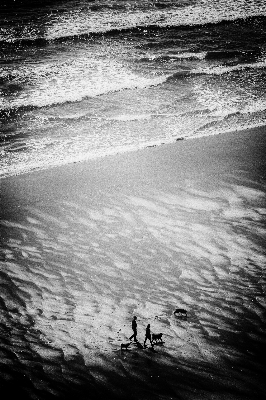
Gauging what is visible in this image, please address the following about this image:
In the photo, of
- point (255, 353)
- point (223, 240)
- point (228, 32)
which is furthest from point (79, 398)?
point (228, 32)

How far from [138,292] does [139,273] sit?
0.45 feet

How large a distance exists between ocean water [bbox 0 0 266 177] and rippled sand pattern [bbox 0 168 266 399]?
0.75 metres

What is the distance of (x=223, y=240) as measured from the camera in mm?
2102

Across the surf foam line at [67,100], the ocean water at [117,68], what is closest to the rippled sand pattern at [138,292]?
the ocean water at [117,68]

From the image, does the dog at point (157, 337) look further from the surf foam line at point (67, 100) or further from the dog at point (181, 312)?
the surf foam line at point (67, 100)

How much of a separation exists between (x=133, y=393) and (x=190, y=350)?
455 mm

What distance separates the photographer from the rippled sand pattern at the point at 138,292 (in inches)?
65.3

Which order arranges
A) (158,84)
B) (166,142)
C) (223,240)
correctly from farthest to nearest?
(223,240) → (166,142) → (158,84)

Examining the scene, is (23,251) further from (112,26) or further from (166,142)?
(112,26)

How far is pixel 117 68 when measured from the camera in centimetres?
113

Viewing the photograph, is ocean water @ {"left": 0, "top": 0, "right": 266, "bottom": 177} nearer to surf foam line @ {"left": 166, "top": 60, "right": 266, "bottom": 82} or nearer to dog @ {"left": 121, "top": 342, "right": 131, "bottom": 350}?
surf foam line @ {"left": 166, "top": 60, "right": 266, "bottom": 82}

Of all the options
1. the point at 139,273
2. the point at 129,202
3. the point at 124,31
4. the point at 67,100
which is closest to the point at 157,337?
the point at 139,273

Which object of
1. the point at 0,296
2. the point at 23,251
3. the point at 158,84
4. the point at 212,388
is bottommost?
the point at 212,388

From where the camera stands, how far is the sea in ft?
3.42
